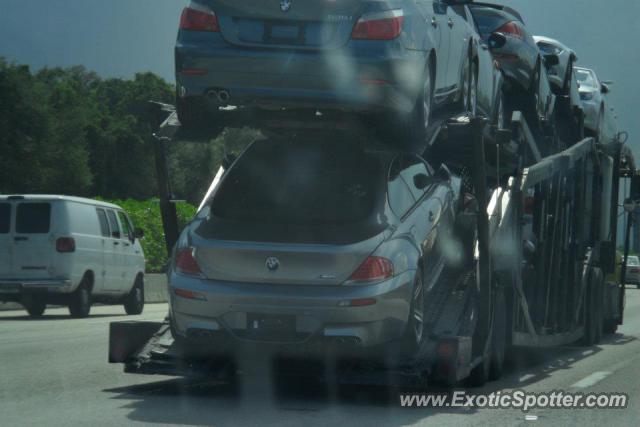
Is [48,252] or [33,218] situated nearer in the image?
[48,252]

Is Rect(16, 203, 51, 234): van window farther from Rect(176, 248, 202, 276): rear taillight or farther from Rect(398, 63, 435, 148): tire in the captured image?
Rect(176, 248, 202, 276): rear taillight

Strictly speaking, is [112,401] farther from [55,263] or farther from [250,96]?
[55,263]

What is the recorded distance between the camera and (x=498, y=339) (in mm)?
11641

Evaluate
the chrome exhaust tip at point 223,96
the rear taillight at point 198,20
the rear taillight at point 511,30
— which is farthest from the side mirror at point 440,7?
the rear taillight at point 511,30

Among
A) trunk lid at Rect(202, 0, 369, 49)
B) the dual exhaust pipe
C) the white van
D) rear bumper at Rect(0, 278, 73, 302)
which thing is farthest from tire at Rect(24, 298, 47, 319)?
trunk lid at Rect(202, 0, 369, 49)

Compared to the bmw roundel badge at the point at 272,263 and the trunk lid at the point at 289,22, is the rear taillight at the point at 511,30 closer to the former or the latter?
the trunk lid at the point at 289,22

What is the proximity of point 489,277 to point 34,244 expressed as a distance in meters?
12.9

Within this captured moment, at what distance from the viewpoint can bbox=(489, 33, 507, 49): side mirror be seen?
14531 mm

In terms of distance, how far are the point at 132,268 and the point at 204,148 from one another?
150 feet

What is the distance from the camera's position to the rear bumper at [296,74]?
31.7 ft

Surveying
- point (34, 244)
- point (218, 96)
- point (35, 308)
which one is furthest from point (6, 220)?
point (218, 96)

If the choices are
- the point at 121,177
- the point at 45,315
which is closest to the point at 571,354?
the point at 45,315

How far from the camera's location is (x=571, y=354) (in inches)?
641

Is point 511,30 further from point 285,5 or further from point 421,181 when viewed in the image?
point 285,5
